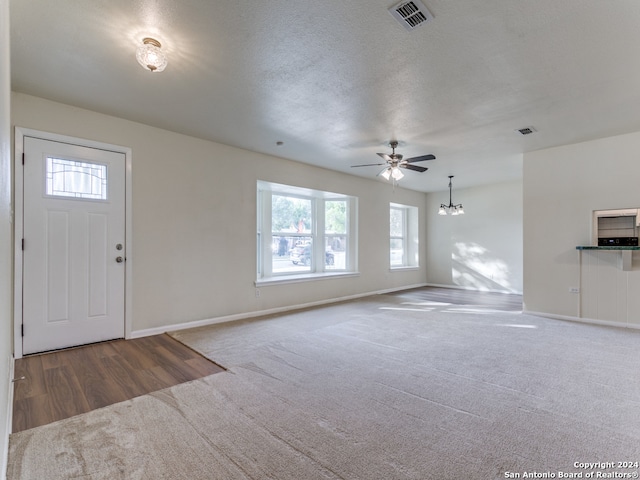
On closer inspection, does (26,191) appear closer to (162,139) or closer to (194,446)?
(162,139)

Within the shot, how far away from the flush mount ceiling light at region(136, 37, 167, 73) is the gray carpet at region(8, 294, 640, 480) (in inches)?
97.7

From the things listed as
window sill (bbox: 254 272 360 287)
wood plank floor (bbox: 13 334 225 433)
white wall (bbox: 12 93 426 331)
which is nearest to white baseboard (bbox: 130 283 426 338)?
white wall (bbox: 12 93 426 331)

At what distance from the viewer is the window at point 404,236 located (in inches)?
332

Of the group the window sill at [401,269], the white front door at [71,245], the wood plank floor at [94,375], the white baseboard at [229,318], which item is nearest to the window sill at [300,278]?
the white baseboard at [229,318]

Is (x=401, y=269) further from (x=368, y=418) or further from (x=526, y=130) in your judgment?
(x=368, y=418)

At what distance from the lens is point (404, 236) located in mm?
8727

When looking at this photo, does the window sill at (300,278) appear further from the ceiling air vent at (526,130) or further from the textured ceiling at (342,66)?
the ceiling air vent at (526,130)

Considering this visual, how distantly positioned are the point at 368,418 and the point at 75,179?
3.83 metres

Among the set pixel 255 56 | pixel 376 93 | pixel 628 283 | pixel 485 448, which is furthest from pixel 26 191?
A: pixel 628 283

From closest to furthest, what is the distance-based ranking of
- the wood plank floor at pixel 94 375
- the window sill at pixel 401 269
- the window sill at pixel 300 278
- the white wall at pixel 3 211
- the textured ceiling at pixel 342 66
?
the white wall at pixel 3 211 → the textured ceiling at pixel 342 66 → the wood plank floor at pixel 94 375 → the window sill at pixel 300 278 → the window sill at pixel 401 269

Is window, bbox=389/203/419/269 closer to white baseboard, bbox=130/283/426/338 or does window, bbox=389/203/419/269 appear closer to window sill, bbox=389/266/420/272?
window sill, bbox=389/266/420/272

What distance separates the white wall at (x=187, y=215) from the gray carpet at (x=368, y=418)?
1.14m

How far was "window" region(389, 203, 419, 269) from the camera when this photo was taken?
332 inches

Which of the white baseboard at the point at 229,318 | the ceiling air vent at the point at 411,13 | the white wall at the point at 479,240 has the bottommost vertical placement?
the white baseboard at the point at 229,318
